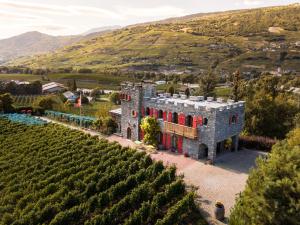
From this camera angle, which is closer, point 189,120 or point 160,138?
point 189,120

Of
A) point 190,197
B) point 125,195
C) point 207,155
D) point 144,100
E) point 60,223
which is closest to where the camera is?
point 60,223

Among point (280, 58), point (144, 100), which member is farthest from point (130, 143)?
point (280, 58)

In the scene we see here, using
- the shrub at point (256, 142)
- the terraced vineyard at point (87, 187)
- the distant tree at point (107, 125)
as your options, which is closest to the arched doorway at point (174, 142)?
the terraced vineyard at point (87, 187)

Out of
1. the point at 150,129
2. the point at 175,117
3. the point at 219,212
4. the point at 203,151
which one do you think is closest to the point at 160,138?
the point at 150,129

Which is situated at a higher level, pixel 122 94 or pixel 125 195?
pixel 122 94

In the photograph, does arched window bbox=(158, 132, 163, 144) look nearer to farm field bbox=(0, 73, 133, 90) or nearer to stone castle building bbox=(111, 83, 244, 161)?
stone castle building bbox=(111, 83, 244, 161)

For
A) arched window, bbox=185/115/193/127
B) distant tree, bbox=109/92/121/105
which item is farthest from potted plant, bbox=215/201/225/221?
distant tree, bbox=109/92/121/105

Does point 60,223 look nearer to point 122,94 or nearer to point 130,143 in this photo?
point 130,143

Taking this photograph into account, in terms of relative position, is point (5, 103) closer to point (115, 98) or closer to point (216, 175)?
point (115, 98)
